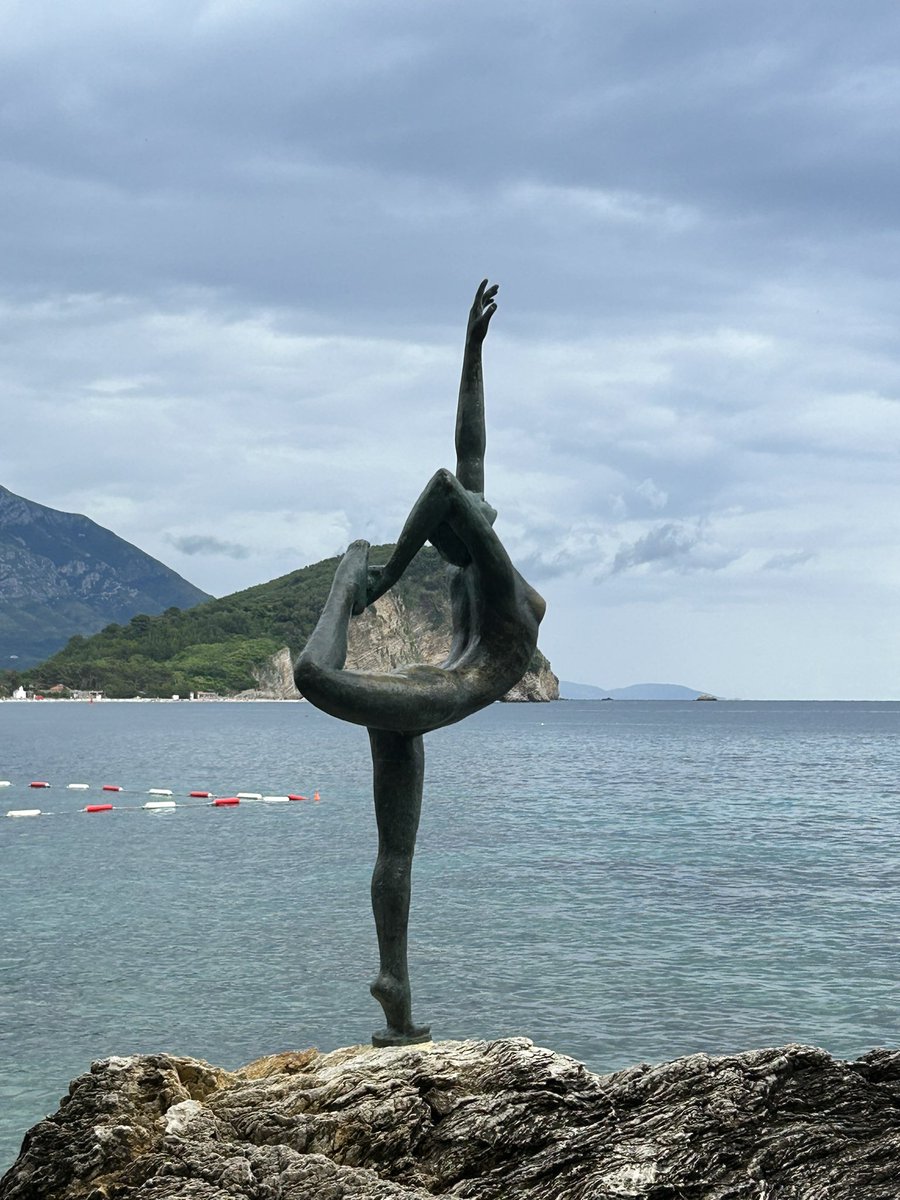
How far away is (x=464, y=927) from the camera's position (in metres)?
22.8

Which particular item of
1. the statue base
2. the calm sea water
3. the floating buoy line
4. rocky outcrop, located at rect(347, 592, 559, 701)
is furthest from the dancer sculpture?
rocky outcrop, located at rect(347, 592, 559, 701)

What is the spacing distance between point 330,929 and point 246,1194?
1640 centimetres

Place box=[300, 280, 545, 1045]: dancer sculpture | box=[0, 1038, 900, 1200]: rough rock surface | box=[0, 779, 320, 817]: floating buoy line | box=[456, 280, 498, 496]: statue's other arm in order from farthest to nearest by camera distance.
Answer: box=[0, 779, 320, 817]: floating buoy line, box=[456, 280, 498, 496]: statue's other arm, box=[300, 280, 545, 1045]: dancer sculpture, box=[0, 1038, 900, 1200]: rough rock surface

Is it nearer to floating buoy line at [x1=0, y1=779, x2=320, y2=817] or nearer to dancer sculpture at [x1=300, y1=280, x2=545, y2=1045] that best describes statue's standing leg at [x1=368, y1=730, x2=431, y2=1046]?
dancer sculpture at [x1=300, y1=280, x2=545, y2=1045]

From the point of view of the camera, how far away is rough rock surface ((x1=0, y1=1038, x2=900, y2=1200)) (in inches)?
241

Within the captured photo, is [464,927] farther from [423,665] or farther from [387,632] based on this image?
[387,632]

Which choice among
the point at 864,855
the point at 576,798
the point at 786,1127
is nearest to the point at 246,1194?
the point at 786,1127

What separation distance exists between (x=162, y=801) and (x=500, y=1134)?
139 feet

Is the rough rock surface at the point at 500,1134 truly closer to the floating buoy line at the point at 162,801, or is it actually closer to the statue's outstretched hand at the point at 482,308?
the statue's outstretched hand at the point at 482,308

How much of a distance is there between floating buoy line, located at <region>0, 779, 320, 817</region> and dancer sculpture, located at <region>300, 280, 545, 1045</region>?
3522cm

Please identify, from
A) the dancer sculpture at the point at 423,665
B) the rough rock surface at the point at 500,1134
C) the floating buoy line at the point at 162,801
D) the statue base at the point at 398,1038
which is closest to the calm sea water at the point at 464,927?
the floating buoy line at the point at 162,801

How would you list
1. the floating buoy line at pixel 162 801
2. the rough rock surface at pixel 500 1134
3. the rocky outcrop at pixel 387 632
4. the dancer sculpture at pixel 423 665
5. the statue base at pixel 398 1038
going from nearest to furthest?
the rough rock surface at pixel 500 1134 < the dancer sculpture at pixel 423 665 < the statue base at pixel 398 1038 < the floating buoy line at pixel 162 801 < the rocky outcrop at pixel 387 632

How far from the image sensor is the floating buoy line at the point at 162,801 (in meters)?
43.6

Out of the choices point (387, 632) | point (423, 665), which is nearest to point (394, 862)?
point (423, 665)
